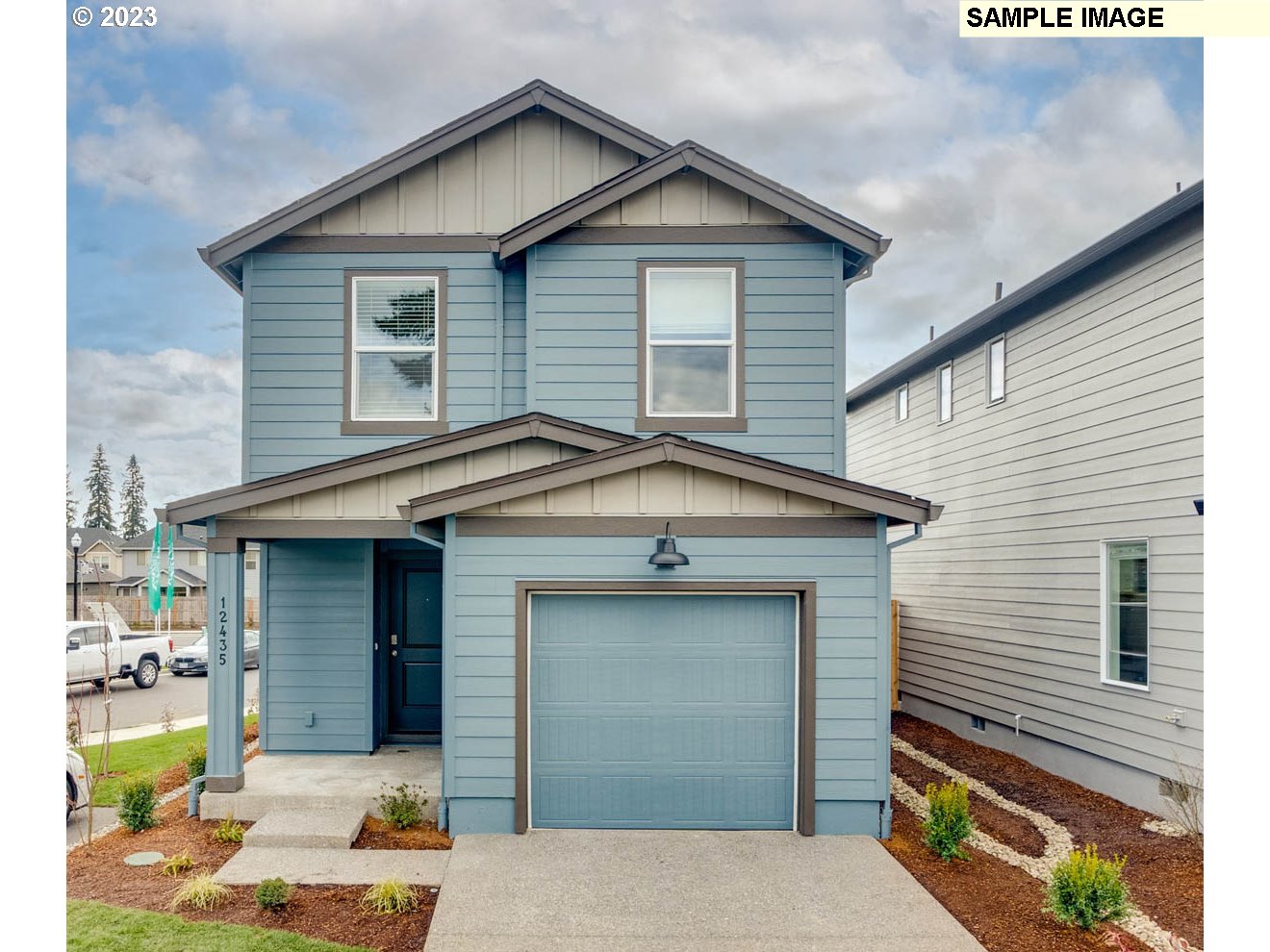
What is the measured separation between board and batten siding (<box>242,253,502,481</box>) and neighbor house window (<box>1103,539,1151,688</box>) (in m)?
6.17

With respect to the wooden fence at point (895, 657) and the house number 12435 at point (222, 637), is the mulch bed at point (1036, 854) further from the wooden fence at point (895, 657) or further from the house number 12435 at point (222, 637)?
the house number 12435 at point (222, 637)

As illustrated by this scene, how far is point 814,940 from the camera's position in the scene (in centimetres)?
481

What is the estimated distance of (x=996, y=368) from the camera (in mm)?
10352

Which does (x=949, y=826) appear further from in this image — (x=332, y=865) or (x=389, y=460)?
(x=389, y=460)

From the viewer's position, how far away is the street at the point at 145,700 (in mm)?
13539

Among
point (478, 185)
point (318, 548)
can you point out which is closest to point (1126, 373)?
point (478, 185)

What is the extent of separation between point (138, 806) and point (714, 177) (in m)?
7.28

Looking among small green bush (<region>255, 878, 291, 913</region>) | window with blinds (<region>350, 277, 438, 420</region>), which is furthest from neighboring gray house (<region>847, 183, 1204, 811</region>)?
small green bush (<region>255, 878, 291, 913</region>)

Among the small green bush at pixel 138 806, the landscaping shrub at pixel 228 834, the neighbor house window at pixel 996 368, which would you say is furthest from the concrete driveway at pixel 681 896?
the neighbor house window at pixel 996 368

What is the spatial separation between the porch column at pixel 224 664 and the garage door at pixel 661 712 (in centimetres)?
255

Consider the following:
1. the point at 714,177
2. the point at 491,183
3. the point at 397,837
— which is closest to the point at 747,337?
the point at 714,177

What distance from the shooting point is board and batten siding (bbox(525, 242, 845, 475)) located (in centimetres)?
790

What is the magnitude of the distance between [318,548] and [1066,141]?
320 inches
